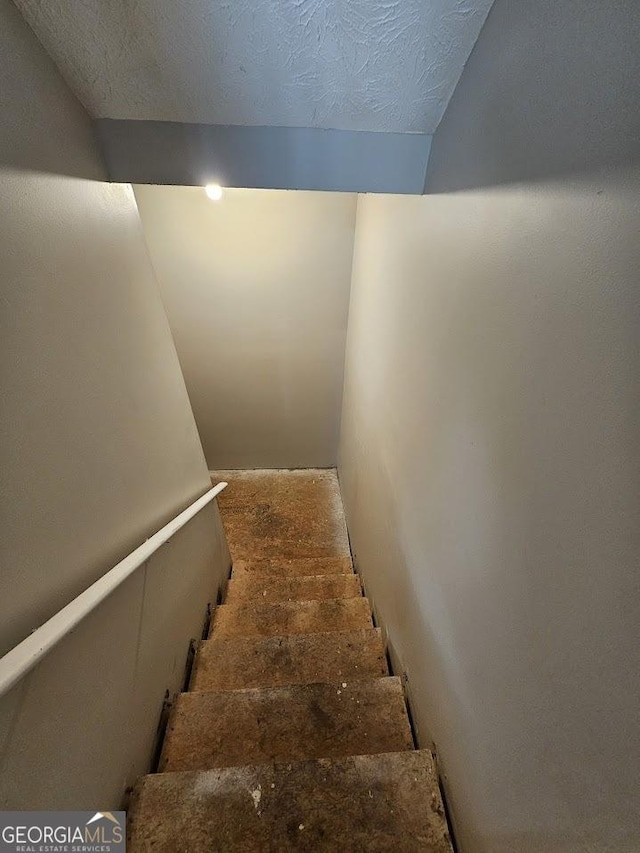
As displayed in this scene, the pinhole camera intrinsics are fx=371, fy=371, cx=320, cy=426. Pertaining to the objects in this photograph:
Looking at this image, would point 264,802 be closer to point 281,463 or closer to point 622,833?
point 622,833

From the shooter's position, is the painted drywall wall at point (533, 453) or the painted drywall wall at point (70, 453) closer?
the painted drywall wall at point (533, 453)

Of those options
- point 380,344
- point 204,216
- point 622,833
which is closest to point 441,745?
point 622,833

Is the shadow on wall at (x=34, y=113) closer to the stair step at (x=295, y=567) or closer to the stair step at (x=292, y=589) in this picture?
the stair step at (x=292, y=589)

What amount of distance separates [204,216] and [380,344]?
80.4 inches

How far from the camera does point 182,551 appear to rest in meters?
1.78

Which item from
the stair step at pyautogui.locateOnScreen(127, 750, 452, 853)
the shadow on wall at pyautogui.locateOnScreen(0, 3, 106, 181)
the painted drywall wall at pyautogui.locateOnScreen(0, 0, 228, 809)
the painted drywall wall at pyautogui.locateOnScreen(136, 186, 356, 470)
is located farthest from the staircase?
the painted drywall wall at pyautogui.locateOnScreen(136, 186, 356, 470)

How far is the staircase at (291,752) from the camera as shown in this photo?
41.3 inches

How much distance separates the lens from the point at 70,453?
963 mm

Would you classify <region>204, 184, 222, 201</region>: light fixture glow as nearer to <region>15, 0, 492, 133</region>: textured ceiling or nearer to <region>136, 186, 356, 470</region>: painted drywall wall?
<region>136, 186, 356, 470</region>: painted drywall wall

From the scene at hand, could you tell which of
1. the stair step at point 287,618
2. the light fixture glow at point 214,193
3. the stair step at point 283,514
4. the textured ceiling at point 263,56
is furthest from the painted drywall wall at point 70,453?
the stair step at point 283,514

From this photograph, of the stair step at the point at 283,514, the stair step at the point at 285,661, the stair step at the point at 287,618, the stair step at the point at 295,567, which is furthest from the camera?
the stair step at the point at 283,514

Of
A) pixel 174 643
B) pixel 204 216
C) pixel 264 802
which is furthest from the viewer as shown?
pixel 204 216

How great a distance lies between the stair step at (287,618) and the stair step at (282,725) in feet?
2.00

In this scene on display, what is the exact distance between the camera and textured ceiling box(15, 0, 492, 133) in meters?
0.82
